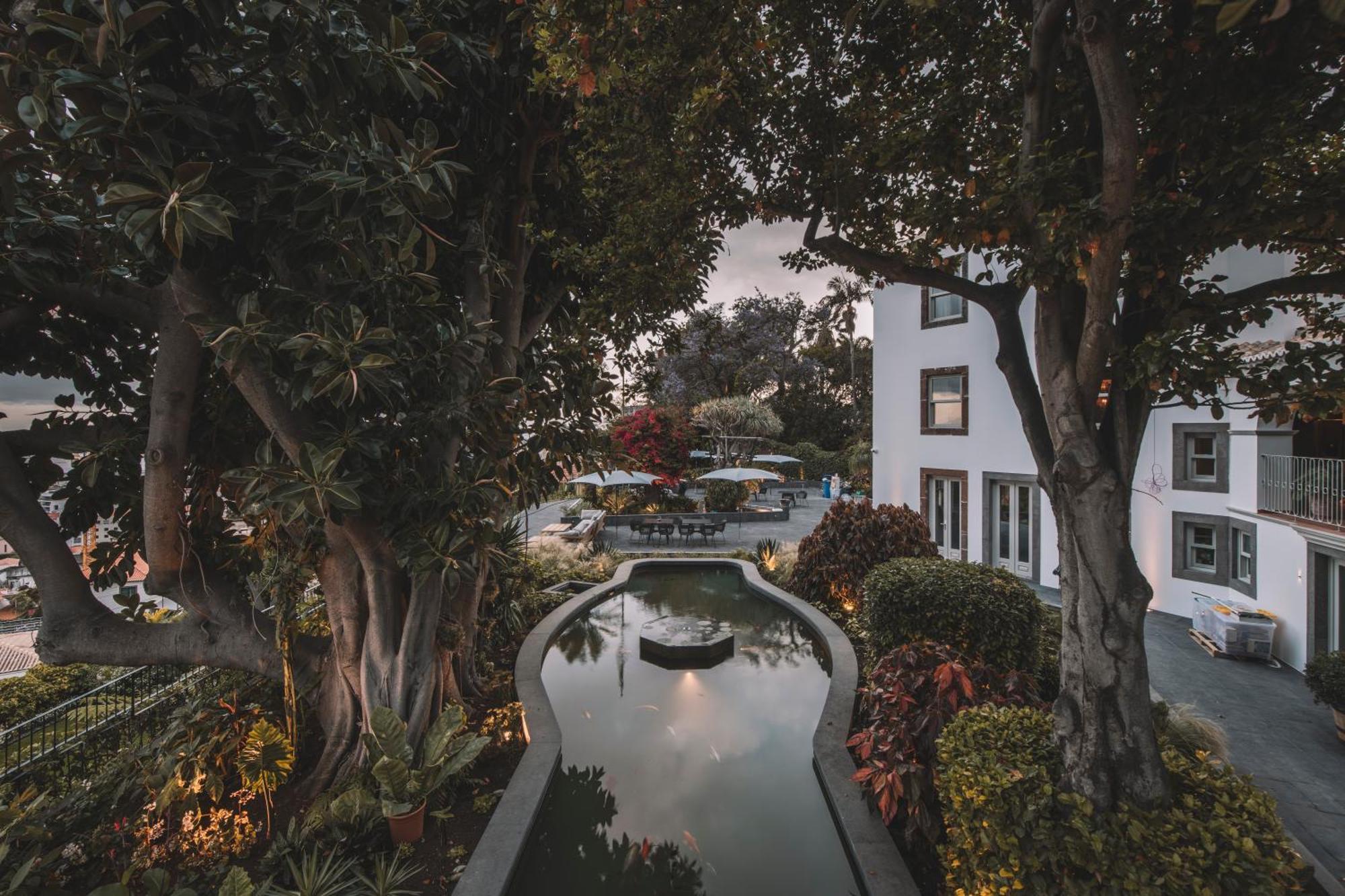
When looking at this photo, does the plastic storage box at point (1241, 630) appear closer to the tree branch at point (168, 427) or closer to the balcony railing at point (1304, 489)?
the balcony railing at point (1304, 489)

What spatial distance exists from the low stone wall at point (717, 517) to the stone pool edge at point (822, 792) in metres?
11.4

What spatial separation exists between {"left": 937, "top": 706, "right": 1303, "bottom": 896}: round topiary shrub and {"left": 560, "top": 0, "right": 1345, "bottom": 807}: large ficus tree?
0.80 ft

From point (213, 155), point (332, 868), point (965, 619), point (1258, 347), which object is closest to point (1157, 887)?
point (965, 619)

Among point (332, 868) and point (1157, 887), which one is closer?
point (1157, 887)

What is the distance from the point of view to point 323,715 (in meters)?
5.46

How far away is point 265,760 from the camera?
4.59 metres

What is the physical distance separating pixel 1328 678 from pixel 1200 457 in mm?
5607

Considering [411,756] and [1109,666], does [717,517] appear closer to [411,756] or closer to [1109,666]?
[411,756]

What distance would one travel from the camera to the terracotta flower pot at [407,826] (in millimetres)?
4340

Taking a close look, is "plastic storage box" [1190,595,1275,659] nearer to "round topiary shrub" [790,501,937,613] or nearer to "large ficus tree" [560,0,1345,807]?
"round topiary shrub" [790,501,937,613]

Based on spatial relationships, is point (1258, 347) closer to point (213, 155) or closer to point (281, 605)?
point (213, 155)

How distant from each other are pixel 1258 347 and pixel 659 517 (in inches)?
588

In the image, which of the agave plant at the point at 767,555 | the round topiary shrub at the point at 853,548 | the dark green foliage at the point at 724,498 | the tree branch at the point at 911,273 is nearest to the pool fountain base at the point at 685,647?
the round topiary shrub at the point at 853,548

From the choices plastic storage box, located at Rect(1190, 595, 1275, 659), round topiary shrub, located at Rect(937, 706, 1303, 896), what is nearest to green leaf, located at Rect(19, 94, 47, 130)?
round topiary shrub, located at Rect(937, 706, 1303, 896)
